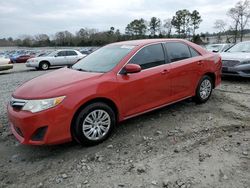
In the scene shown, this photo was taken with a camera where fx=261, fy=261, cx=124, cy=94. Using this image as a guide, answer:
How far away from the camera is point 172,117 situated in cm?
517

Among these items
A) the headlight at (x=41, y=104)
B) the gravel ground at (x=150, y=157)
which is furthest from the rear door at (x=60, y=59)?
the headlight at (x=41, y=104)

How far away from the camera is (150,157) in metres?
3.67

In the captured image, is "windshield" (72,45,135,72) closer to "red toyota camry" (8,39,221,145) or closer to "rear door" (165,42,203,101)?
"red toyota camry" (8,39,221,145)

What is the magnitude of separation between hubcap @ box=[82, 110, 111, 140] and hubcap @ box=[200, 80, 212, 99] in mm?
2654

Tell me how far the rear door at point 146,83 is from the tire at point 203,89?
1055 millimetres

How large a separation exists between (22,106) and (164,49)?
9.37 feet

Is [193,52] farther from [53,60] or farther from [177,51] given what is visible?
[53,60]

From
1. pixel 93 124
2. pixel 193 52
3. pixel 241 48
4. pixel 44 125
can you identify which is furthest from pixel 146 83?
pixel 241 48

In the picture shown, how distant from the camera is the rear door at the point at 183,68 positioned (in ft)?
16.9

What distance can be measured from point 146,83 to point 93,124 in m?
1.22

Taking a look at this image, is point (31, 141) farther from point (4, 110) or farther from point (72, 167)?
point (4, 110)

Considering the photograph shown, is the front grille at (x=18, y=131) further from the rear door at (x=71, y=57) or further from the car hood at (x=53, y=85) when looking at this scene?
the rear door at (x=71, y=57)

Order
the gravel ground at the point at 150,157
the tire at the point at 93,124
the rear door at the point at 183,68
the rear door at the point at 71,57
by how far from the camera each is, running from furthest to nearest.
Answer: the rear door at the point at 71,57 → the rear door at the point at 183,68 → the tire at the point at 93,124 → the gravel ground at the point at 150,157

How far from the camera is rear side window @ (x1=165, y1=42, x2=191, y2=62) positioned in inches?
205
